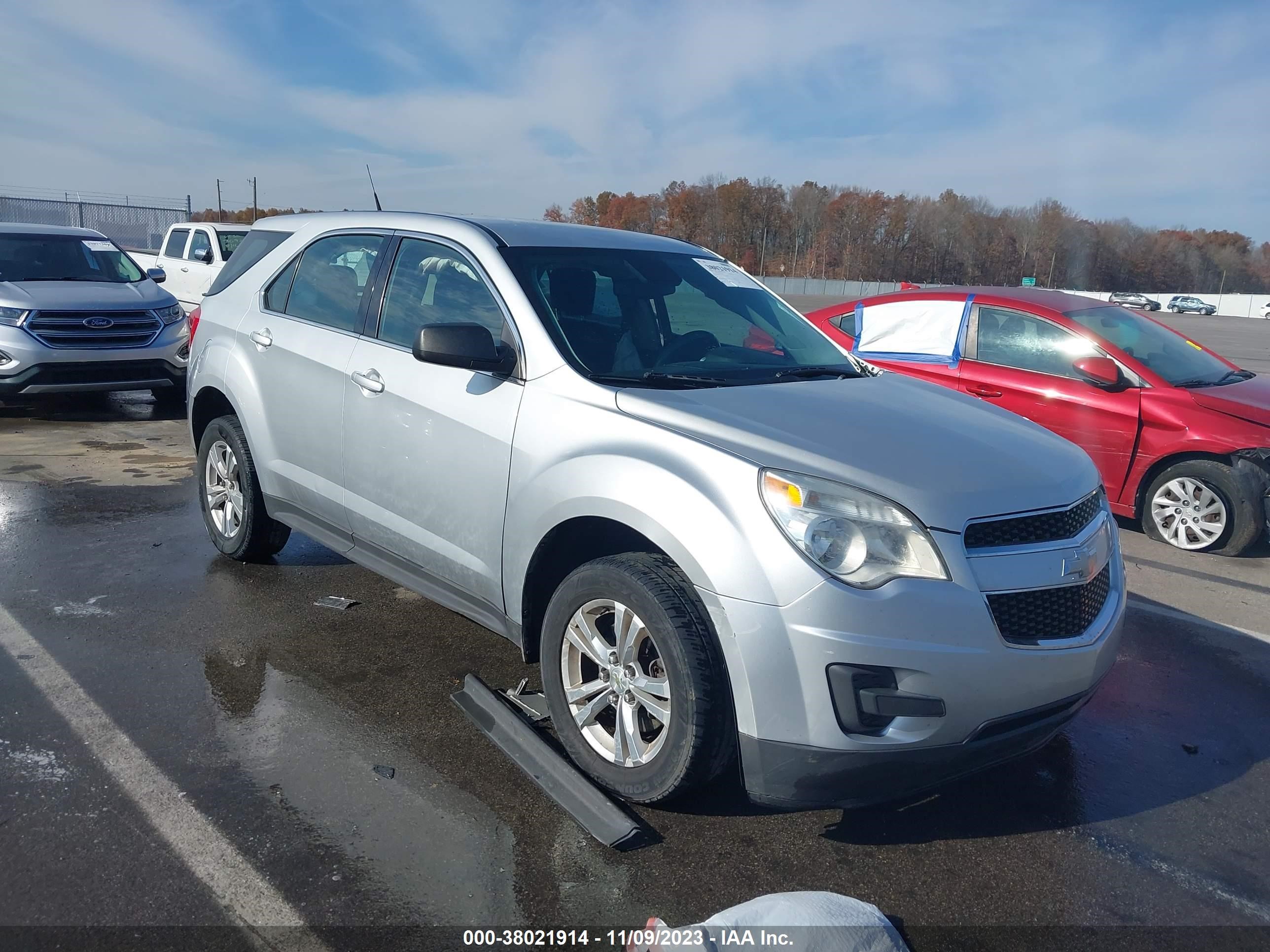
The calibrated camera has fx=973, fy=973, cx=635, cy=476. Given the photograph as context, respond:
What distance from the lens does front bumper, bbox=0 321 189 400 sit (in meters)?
8.97

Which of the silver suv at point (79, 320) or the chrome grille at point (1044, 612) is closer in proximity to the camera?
the chrome grille at point (1044, 612)

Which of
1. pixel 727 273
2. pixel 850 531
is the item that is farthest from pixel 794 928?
pixel 727 273

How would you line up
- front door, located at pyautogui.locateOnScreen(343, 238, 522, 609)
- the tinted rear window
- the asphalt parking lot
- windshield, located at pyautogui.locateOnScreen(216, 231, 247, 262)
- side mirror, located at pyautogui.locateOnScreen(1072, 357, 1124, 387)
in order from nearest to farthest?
1. the asphalt parking lot
2. front door, located at pyautogui.locateOnScreen(343, 238, 522, 609)
3. the tinted rear window
4. side mirror, located at pyautogui.locateOnScreen(1072, 357, 1124, 387)
5. windshield, located at pyautogui.locateOnScreen(216, 231, 247, 262)

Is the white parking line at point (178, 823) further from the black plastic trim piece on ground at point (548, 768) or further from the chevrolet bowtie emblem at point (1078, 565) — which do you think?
the chevrolet bowtie emblem at point (1078, 565)

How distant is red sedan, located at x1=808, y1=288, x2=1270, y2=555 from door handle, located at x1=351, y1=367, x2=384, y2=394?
4446mm

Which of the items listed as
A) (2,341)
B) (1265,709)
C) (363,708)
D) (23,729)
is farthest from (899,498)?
(2,341)

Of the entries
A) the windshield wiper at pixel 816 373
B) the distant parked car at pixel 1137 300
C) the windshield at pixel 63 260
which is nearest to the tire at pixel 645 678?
the windshield wiper at pixel 816 373

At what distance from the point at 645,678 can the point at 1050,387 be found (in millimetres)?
5044

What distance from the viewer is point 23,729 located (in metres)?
3.43

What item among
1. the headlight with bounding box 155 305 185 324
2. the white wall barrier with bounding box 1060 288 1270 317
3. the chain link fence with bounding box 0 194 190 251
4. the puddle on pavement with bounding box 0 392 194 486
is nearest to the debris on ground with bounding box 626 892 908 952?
the puddle on pavement with bounding box 0 392 194 486

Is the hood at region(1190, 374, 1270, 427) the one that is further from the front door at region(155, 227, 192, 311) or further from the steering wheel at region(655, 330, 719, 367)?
the front door at region(155, 227, 192, 311)

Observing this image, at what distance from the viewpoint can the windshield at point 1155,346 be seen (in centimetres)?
682

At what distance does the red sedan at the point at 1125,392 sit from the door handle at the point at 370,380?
4446 millimetres

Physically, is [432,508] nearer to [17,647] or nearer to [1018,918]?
[17,647]
